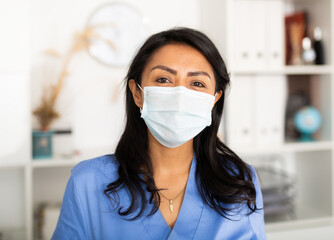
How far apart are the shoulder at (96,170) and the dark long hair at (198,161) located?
0.09 feet

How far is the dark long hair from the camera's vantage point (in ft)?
3.83

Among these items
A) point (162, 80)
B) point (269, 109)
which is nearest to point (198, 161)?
point (162, 80)

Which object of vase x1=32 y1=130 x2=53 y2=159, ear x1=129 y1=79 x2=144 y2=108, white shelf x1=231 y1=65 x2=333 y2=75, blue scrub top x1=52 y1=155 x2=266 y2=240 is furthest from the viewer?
white shelf x1=231 y1=65 x2=333 y2=75

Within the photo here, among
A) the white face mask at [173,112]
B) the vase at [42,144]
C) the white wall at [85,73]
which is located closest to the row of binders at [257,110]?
the white wall at [85,73]

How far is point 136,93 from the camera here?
48.6 inches

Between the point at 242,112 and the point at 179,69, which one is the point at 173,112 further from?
the point at 242,112

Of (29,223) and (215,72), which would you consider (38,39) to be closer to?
(29,223)

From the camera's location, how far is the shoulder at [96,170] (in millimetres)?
1158

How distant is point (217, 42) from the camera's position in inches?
79.3

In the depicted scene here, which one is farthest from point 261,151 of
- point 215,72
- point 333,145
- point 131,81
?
point 131,81

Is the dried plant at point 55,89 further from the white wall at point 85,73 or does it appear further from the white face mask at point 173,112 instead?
the white face mask at point 173,112

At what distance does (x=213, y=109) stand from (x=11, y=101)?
3.34ft

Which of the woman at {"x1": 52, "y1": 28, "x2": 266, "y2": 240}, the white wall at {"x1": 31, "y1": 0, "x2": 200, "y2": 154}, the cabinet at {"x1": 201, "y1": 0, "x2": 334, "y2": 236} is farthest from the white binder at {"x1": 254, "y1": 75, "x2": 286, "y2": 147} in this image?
the woman at {"x1": 52, "y1": 28, "x2": 266, "y2": 240}

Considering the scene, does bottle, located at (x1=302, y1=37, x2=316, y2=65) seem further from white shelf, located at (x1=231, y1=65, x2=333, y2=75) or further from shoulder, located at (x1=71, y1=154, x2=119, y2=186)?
shoulder, located at (x1=71, y1=154, x2=119, y2=186)
